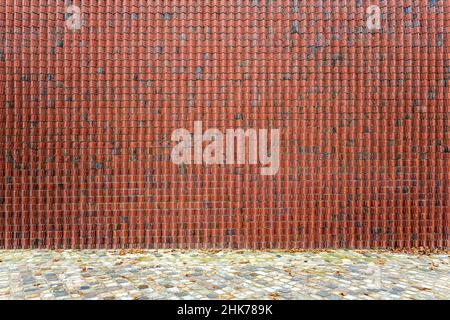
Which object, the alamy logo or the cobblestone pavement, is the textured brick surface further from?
the cobblestone pavement

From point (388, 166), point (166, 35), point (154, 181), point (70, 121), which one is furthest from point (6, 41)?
point (388, 166)

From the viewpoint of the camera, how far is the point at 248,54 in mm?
6184

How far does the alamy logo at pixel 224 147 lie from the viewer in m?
6.12

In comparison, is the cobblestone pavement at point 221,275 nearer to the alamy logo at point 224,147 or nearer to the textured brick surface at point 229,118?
the textured brick surface at point 229,118

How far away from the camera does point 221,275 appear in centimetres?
484

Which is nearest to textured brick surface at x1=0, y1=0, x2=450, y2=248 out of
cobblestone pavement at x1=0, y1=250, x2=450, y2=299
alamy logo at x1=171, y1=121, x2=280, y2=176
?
alamy logo at x1=171, y1=121, x2=280, y2=176

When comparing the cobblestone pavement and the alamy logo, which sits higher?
the alamy logo

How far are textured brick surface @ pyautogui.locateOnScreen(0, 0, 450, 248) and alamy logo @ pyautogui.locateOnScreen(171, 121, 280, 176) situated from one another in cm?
14

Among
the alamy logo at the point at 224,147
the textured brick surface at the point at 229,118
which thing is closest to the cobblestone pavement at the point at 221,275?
the textured brick surface at the point at 229,118

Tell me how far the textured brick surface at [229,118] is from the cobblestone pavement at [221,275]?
0.45 metres

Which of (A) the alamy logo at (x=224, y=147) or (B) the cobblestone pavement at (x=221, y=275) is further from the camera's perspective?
(A) the alamy logo at (x=224, y=147)

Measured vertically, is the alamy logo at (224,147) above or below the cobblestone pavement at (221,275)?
above

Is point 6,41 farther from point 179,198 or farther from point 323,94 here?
point 323,94

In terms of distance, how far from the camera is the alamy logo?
6.12m
